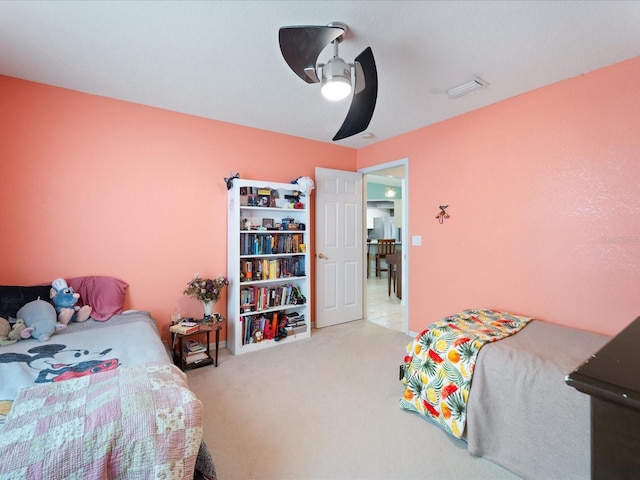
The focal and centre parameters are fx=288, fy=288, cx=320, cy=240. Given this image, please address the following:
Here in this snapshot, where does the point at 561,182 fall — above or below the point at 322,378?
above

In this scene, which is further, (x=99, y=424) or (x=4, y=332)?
(x=4, y=332)

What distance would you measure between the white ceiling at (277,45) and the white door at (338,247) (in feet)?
4.36

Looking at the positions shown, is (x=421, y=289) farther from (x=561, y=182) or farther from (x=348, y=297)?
(x=561, y=182)

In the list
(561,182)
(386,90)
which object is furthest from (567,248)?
(386,90)

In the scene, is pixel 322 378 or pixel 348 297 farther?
pixel 348 297

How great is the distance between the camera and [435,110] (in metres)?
2.88

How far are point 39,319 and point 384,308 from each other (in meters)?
4.16

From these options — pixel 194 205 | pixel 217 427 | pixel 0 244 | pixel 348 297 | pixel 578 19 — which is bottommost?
pixel 217 427

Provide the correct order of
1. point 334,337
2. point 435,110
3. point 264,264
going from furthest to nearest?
point 334,337 < point 264,264 < point 435,110

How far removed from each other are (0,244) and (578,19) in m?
4.21

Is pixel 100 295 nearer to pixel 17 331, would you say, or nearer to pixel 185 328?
pixel 17 331

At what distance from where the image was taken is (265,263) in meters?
3.27

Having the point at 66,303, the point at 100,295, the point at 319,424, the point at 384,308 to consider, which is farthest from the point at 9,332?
the point at 384,308

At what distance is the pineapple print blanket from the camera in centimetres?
176
